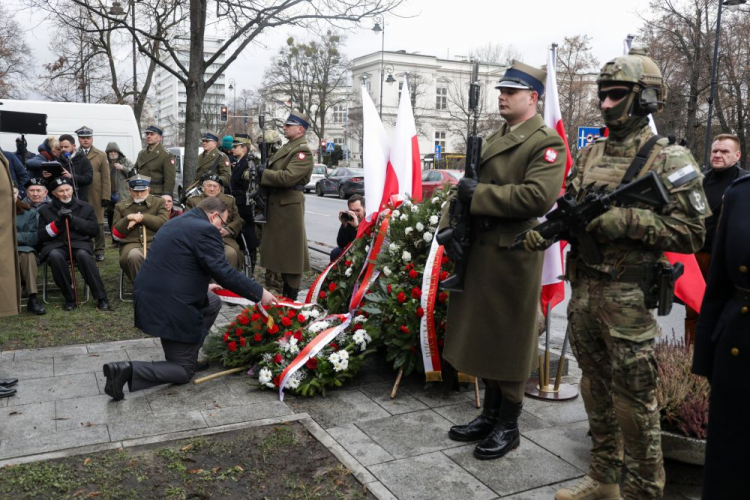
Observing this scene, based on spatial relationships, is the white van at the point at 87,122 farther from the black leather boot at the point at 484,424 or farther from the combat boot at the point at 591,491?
the combat boot at the point at 591,491

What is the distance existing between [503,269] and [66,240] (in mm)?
6180

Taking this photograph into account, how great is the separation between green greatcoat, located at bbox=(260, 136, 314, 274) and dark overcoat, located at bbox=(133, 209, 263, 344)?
2.30 m

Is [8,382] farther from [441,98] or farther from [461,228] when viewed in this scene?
[441,98]

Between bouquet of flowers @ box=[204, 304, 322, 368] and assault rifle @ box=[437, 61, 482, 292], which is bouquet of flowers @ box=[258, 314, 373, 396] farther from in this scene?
assault rifle @ box=[437, 61, 482, 292]

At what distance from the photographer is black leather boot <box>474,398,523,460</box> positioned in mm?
4117

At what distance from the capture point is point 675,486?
384 cm

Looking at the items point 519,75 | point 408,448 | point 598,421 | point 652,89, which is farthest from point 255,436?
point 652,89

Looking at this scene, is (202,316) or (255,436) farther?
(202,316)

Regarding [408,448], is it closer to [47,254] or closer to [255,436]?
[255,436]

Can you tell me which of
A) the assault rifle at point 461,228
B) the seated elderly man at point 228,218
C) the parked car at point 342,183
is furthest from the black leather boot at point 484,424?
the parked car at point 342,183

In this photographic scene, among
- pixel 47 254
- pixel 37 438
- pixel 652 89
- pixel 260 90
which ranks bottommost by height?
pixel 37 438

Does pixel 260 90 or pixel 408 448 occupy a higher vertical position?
pixel 260 90

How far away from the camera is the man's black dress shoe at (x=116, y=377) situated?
4914 millimetres

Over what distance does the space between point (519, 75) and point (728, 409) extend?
229cm
